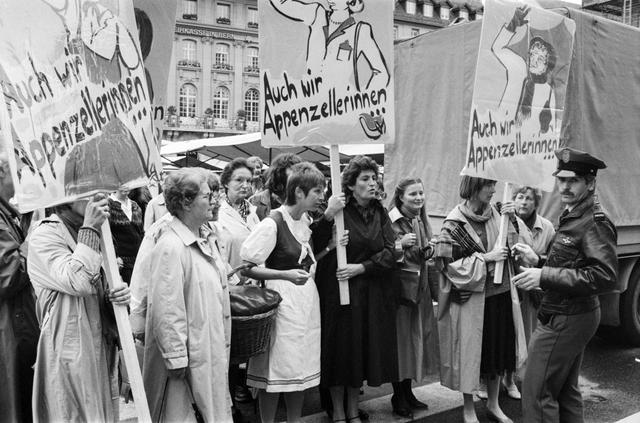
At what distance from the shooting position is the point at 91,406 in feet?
9.37

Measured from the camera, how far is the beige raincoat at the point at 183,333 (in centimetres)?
302

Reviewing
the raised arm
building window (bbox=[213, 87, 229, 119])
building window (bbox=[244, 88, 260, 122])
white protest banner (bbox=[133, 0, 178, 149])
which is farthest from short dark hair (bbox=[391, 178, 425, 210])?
building window (bbox=[244, 88, 260, 122])

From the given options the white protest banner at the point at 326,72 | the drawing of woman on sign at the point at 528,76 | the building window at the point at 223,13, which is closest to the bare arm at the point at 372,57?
the white protest banner at the point at 326,72

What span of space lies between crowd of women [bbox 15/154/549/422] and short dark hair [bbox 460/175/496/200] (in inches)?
0.4

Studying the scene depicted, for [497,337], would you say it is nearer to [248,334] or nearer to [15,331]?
[248,334]

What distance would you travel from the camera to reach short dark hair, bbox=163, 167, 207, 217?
318 cm

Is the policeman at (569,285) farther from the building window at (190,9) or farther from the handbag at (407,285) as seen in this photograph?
the building window at (190,9)

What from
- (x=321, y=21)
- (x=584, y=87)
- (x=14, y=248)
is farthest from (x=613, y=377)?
(x=14, y=248)

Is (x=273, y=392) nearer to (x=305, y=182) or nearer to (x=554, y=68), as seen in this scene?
(x=305, y=182)

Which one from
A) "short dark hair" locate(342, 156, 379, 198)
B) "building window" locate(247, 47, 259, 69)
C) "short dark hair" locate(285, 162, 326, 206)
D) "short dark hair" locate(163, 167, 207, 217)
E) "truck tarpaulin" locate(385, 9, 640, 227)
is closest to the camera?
"short dark hair" locate(163, 167, 207, 217)

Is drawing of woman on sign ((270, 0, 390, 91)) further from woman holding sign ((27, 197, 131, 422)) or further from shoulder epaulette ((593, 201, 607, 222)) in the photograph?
woman holding sign ((27, 197, 131, 422))

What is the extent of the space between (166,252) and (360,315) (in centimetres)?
168

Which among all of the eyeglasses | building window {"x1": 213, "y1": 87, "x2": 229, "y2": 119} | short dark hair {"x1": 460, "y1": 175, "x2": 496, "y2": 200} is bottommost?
the eyeglasses

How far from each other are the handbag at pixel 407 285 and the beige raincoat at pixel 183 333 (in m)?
1.81
